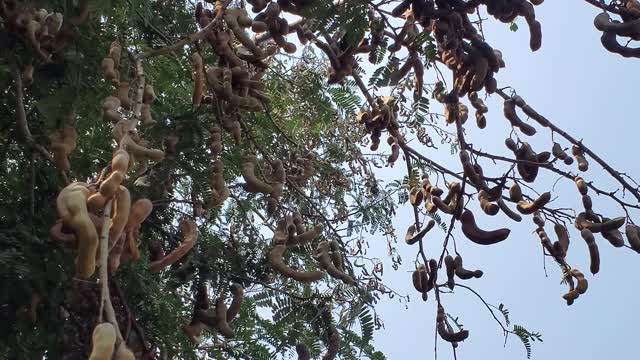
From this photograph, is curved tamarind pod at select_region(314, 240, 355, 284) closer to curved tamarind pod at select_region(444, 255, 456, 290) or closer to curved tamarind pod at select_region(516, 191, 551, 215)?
curved tamarind pod at select_region(444, 255, 456, 290)

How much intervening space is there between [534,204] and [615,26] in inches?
22.5

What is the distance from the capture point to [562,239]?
2.60 meters

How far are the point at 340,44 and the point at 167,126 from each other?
2.02ft

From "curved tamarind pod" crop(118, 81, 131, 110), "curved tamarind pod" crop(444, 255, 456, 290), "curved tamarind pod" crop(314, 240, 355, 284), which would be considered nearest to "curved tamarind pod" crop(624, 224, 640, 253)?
"curved tamarind pod" crop(444, 255, 456, 290)

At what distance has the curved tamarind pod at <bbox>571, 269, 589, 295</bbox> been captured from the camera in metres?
2.61

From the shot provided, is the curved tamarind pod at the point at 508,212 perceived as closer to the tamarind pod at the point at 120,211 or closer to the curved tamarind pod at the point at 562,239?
the curved tamarind pod at the point at 562,239

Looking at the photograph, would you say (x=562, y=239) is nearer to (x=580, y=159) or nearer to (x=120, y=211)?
(x=580, y=159)

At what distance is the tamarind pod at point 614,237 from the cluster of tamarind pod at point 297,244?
0.79m

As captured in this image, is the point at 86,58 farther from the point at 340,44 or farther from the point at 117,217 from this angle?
the point at 117,217

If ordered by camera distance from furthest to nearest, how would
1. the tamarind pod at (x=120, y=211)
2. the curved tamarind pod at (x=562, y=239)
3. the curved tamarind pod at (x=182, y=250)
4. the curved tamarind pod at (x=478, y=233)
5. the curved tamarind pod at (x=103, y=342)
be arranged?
the curved tamarind pod at (x=562, y=239), the curved tamarind pod at (x=478, y=233), the curved tamarind pod at (x=182, y=250), the tamarind pod at (x=120, y=211), the curved tamarind pod at (x=103, y=342)

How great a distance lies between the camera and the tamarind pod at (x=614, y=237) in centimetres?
244

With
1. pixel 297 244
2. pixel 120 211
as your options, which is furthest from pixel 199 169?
pixel 120 211

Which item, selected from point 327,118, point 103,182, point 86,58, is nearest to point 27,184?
point 86,58

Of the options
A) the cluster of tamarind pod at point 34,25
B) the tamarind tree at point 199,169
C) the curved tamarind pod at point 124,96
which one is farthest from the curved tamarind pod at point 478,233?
the cluster of tamarind pod at point 34,25
